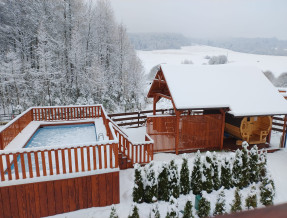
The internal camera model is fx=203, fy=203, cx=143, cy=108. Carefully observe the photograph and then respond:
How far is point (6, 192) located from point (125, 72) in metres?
24.6

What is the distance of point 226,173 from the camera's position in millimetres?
6977

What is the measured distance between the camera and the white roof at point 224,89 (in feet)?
32.3

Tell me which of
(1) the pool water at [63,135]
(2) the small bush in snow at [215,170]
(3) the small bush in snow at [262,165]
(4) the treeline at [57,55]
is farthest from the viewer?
(4) the treeline at [57,55]

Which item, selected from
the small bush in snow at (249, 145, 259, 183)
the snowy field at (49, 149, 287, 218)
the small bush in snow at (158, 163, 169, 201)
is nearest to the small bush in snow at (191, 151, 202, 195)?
the snowy field at (49, 149, 287, 218)

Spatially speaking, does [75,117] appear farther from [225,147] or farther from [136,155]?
[225,147]

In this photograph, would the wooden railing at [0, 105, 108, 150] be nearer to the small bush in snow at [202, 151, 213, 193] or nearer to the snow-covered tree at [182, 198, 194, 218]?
the small bush in snow at [202, 151, 213, 193]

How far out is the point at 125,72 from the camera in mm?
29016

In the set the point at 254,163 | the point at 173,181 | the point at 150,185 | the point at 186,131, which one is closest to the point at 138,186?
the point at 150,185

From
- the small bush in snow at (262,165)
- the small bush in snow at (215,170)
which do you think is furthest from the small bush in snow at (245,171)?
the small bush in snow at (215,170)

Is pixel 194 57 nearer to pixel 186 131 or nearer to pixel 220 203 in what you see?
pixel 186 131

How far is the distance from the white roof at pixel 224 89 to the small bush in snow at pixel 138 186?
401 centimetres

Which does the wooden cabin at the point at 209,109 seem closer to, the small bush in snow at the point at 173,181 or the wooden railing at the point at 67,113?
the small bush in snow at the point at 173,181

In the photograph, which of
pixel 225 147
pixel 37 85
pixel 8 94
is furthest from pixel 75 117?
pixel 8 94

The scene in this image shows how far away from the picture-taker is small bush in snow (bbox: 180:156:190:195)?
21.4ft
